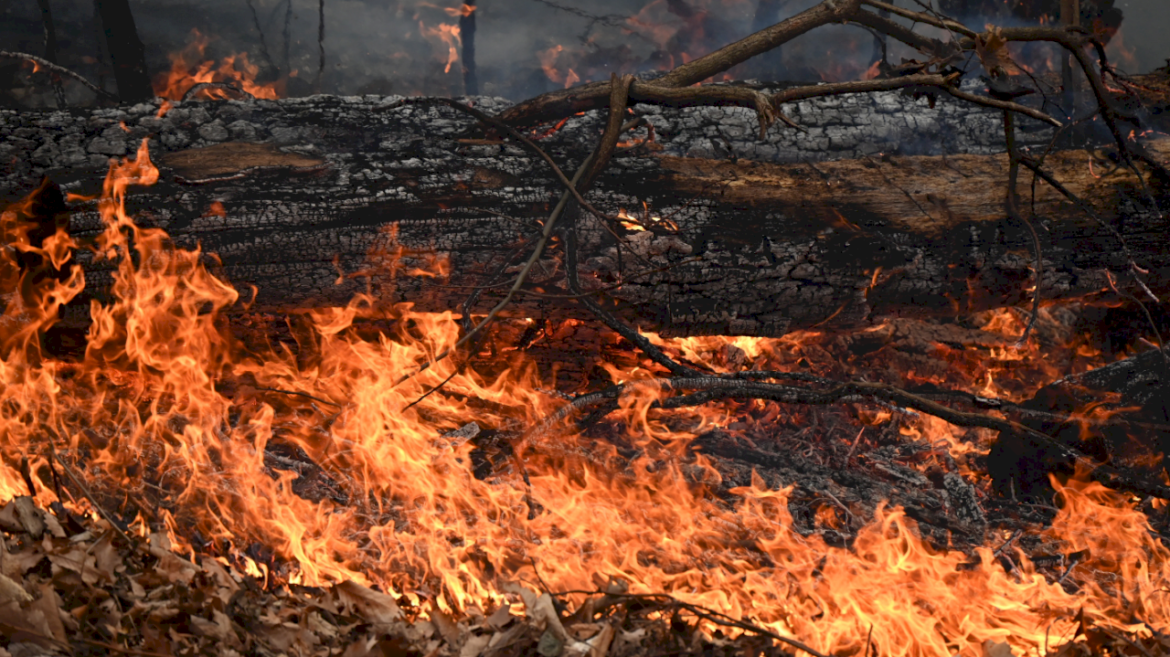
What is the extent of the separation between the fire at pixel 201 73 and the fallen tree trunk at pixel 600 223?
9.24 feet

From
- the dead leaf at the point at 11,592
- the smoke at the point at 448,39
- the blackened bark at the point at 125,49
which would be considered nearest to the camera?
the dead leaf at the point at 11,592

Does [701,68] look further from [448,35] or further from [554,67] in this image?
[448,35]

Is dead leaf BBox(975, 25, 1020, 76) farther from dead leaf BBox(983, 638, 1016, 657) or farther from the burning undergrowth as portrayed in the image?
dead leaf BBox(983, 638, 1016, 657)

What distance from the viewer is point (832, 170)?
2.96 metres

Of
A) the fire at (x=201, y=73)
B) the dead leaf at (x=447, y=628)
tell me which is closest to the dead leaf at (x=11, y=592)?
the dead leaf at (x=447, y=628)

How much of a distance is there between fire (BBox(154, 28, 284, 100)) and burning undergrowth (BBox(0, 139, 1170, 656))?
3198 mm

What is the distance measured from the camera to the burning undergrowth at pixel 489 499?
84.6 inches

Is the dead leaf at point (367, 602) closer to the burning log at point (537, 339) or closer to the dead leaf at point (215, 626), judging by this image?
the burning log at point (537, 339)

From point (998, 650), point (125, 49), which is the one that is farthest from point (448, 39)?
point (998, 650)

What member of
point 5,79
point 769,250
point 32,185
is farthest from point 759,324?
point 5,79

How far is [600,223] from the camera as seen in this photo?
8.92ft

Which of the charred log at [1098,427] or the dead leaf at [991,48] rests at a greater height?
the dead leaf at [991,48]

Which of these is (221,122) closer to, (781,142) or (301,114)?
(301,114)

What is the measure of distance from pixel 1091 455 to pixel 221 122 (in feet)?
16.2
